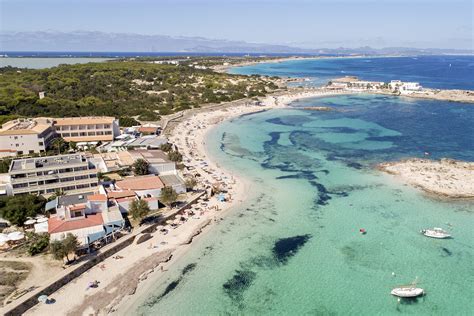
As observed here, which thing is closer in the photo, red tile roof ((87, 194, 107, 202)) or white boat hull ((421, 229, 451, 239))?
white boat hull ((421, 229, 451, 239))

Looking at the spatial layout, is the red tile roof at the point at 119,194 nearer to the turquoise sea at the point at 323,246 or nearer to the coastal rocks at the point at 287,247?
the turquoise sea at the point at 323,246

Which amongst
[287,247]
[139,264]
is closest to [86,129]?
[139,264]

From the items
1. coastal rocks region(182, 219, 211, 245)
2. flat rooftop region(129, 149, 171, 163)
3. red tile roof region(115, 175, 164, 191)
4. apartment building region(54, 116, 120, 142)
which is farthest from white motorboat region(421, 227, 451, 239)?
apartment building region(54, 116, 120, 142)

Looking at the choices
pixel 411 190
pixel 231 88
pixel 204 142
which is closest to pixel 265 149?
pixel 204 142

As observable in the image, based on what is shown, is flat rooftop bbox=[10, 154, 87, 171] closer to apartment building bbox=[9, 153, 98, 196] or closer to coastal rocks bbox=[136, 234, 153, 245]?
apartment building bbox=[9, 153, 98, 196]

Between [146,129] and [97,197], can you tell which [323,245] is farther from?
[146,129]

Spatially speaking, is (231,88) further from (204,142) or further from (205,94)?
(204,142)

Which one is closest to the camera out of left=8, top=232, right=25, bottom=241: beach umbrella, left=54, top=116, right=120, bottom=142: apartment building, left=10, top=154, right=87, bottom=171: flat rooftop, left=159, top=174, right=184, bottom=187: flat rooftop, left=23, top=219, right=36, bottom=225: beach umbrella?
left=8, top=232, right=25, bottom=241: beach umbrella
